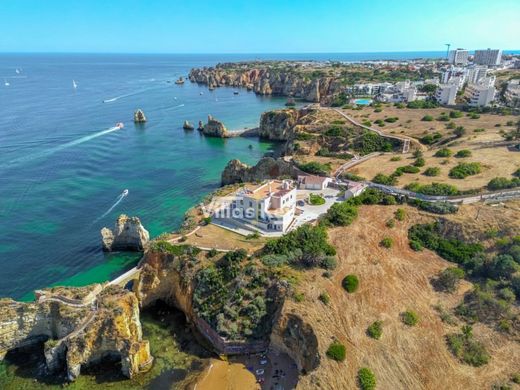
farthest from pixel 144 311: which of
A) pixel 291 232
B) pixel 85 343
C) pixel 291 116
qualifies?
pixel 291 116

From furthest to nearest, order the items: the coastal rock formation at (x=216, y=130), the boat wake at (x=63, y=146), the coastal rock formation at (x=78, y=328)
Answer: the coastal rock formation at (x=216, y=130) < the boat wake at (x=63, y=146) < the coastal rock formation at (x=78, y=328)

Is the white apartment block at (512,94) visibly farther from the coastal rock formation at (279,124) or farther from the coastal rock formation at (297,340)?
the coastal rock formation at (297,340)

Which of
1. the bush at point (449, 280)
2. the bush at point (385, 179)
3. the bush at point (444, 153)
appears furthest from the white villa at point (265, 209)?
the bush at point (444, 153)

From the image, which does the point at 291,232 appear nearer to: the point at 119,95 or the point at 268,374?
the point at 268,374

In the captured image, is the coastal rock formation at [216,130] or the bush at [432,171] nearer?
the bush at [432,171]

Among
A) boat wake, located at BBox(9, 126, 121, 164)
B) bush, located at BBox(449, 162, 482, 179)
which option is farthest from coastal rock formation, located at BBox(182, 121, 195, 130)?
A: bush, located at BBox(449, 162, 482, 179)

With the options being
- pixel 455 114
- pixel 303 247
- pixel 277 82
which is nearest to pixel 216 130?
pixel 455 114

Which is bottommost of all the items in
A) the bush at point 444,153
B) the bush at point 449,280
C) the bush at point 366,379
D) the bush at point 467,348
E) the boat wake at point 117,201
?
the boat wake at point 117,201
